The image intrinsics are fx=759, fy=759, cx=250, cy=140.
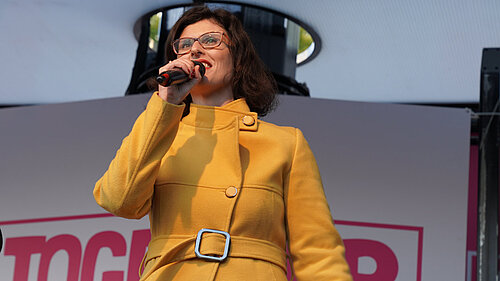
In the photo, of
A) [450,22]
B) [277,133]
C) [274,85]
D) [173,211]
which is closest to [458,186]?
[450,22]

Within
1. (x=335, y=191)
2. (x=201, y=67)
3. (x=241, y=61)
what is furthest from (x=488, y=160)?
(x=201, y=67)

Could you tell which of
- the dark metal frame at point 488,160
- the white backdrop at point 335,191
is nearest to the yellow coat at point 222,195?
the white backdrop at point 335,191

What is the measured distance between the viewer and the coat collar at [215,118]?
5.67ft

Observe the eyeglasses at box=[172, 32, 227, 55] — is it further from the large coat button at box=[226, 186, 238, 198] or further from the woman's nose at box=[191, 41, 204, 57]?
the large coat button at box=[226, 186, 238, 198]

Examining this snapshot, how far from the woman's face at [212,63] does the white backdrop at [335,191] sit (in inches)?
75.2

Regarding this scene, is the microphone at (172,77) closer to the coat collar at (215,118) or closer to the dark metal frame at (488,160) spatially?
the coat collar at (215,118)

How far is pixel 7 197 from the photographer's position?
13.1ft

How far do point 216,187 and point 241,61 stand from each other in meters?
0.41

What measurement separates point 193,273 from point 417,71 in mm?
3307

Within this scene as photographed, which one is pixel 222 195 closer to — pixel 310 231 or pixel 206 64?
pixel 310 231

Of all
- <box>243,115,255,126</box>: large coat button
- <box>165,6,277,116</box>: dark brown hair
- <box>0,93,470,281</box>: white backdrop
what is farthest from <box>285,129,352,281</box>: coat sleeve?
<box>0,93,470,281</box>: white backdrop

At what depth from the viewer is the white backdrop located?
361cm

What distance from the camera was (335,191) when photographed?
3.74m

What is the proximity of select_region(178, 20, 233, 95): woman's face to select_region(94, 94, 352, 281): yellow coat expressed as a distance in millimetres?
63
